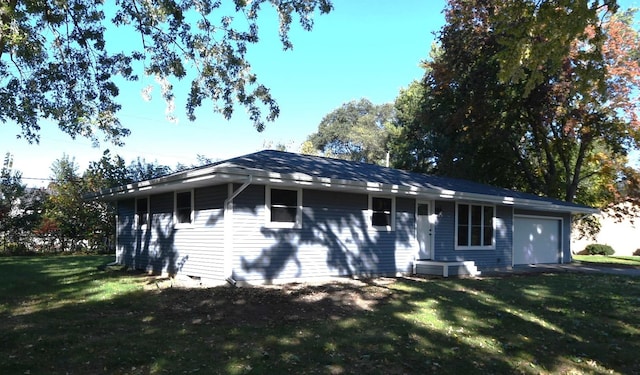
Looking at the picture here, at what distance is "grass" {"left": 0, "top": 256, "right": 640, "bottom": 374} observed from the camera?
5242mm

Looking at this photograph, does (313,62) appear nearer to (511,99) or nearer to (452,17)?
(452,17)

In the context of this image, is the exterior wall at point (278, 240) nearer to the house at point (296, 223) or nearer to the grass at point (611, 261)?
the house at point (296, 223)

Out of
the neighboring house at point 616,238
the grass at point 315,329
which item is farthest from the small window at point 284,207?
the neighboring house at point 616,238

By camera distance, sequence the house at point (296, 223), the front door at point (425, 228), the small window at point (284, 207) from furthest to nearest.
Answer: the front door at point (425, 228) < the small window at point (284, 207) < the house at point (296, 223)

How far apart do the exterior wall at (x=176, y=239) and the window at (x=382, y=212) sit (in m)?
4.11

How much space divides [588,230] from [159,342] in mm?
30899

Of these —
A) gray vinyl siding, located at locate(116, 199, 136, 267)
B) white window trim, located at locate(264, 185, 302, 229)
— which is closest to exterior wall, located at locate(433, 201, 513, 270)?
white window trim, located at locate(264, 185, 302, 229)

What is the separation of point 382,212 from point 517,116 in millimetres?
13981

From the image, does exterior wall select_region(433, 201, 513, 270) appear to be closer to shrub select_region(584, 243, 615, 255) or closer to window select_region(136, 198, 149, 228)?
window select_region(136, 198, 149, 228)

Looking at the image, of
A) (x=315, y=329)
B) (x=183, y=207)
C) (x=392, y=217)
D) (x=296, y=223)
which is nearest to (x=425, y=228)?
(x=392, y=217)

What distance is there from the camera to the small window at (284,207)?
10586mm

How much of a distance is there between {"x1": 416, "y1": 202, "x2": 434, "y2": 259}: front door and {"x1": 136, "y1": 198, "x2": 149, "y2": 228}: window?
767 centimetres

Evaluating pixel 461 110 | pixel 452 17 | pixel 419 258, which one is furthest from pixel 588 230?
pixel 419 258

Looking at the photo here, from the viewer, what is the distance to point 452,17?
2266 centimetres
